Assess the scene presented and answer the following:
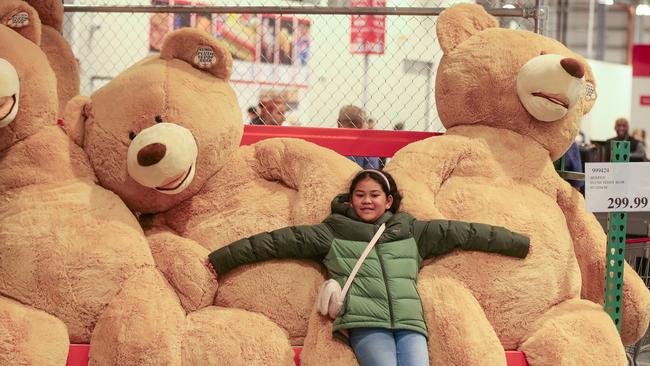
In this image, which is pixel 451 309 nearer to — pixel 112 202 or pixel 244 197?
pixel 244 197

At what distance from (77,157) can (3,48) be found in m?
0.44

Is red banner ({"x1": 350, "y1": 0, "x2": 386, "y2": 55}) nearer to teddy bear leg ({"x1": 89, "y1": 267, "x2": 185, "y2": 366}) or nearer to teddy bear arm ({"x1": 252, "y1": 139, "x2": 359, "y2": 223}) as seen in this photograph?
teddy bear arm ({"x1": 252, "y1": 139, "x2": 359, "y2": 223})

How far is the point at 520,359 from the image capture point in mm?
3074

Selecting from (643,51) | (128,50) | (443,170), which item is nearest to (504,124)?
(443,170)

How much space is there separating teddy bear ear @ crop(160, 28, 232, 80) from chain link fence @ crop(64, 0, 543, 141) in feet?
8.02

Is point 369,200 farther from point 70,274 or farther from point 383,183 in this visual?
point 70,274

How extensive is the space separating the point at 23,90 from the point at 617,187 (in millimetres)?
2092

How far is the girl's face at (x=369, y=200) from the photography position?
10.0 feet

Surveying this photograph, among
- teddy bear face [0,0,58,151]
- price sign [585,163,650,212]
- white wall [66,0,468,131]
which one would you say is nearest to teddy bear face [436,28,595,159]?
price sign [585,163,650,212]

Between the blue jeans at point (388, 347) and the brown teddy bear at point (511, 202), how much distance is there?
87 mm

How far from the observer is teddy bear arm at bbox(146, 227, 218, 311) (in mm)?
3039

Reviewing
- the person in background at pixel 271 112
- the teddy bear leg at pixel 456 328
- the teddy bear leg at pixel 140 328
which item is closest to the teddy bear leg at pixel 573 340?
the teddy bear leg at pixel 456 328

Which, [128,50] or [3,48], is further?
[128,50]

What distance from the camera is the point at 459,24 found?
11.6ft
